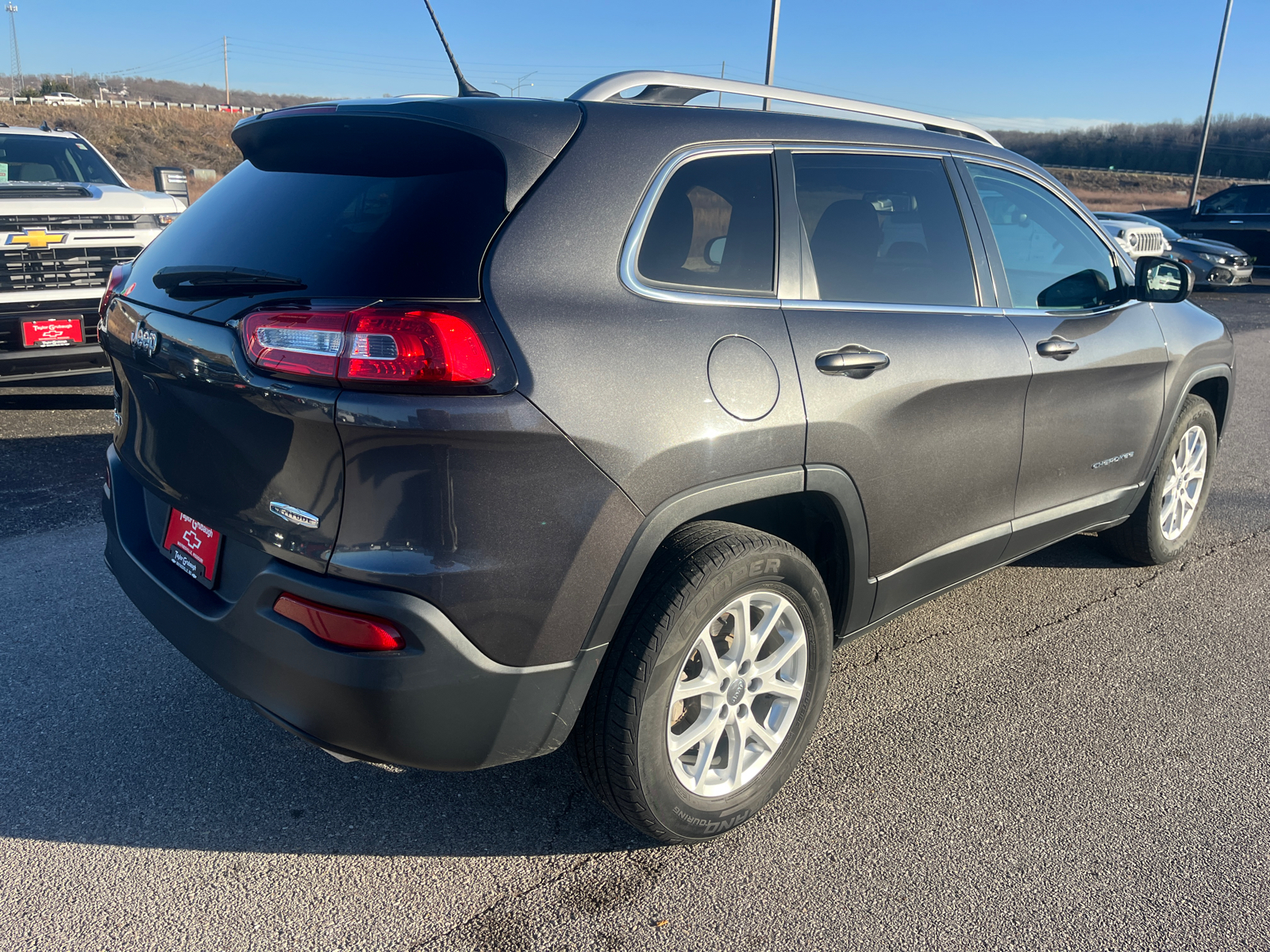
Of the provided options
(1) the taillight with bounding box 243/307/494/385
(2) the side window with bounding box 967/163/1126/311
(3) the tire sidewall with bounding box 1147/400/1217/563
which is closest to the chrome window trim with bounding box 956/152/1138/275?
(2) the side window with bounding box 967/163/1126/311

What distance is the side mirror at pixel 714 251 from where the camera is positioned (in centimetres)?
236

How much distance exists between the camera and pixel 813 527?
8.98ft

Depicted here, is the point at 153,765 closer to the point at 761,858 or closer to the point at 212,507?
the point at 212,507

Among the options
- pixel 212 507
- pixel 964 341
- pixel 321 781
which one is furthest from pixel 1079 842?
pixel 212 507

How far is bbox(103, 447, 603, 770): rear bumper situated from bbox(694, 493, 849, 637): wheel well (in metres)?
0.76

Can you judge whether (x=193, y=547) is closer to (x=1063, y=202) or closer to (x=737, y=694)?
(x=737, y=694)

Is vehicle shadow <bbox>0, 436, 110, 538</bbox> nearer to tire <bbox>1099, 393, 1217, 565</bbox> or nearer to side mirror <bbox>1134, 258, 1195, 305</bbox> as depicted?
side mirror <bbox>1134, 258, 1195, 305</bbox>

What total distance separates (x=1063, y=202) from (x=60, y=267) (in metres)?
5.98

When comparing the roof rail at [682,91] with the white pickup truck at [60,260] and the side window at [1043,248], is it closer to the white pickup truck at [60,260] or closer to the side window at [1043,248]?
the side window at [1043,248]

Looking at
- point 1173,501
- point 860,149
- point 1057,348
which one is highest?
point 860,149

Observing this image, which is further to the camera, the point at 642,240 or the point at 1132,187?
the point at 1132,187

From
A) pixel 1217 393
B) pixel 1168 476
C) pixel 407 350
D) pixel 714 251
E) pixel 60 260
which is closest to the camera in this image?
pixel 407 350

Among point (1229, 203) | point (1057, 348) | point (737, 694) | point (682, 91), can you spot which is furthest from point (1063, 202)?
point (1229, 203)

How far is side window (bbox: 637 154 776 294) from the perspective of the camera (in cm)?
226
